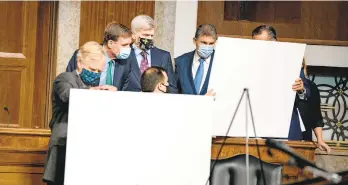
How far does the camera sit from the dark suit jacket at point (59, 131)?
4086 mm

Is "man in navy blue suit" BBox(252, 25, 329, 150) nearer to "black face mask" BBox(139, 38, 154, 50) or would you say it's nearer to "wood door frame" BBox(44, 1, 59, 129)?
"black face mask" BBox(139, 38, 154, 50)

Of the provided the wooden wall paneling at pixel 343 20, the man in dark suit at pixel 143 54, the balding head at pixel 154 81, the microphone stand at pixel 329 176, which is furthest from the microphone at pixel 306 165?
the wooden wall paneling at pixel 343 20

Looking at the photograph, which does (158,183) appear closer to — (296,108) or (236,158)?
(236,158)

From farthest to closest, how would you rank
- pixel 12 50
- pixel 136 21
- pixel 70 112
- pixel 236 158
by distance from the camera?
pixel 12 50, pixel 136 21, pixel 236 158, pixel 70 112

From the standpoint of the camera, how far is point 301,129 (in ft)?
16.6

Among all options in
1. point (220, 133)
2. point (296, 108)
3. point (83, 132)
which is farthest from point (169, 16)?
point (83, 132)

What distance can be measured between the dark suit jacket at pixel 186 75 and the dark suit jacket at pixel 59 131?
951 millimetres

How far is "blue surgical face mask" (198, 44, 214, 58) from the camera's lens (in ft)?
16.2

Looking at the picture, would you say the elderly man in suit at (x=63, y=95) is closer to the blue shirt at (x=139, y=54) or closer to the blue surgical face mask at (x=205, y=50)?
the blue shirt at (x=139, y=54)

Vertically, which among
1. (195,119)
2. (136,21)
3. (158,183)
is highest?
(136,21)

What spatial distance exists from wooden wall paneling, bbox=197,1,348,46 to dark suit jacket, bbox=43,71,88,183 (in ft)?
8.25

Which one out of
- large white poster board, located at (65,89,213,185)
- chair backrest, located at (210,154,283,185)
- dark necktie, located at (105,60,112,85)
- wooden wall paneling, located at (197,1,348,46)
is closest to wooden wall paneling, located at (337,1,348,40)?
wooden wall paneling, located at (197,1,348,46)

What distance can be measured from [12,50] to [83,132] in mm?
2648

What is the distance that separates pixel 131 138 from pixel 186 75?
1.11 metres
